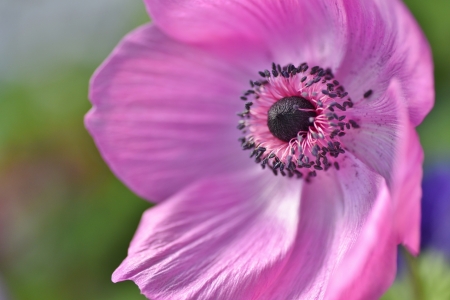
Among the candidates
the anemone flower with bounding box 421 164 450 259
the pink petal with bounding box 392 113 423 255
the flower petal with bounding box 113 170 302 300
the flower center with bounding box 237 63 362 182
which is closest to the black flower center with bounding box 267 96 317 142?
the flower center with bounding box 237 63 362 182

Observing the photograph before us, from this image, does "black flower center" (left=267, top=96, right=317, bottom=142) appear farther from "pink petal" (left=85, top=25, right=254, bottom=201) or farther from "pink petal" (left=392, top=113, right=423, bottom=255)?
"pink petal" (left=392, top=113, right=423, bottom=255)

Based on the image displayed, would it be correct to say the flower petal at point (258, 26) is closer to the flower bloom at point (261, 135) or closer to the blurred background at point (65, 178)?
the flower bloom at point (261, 135)

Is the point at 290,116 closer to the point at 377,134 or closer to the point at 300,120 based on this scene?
the point at 300,120

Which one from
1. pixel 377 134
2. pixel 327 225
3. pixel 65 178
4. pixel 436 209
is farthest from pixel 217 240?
pixel 65 178

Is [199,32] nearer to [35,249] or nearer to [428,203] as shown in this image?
[428,203]

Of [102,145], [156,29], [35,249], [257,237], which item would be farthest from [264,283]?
[35,249]

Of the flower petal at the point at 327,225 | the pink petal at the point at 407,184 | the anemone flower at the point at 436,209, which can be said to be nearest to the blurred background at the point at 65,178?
the anemone flower at the point at 436,209

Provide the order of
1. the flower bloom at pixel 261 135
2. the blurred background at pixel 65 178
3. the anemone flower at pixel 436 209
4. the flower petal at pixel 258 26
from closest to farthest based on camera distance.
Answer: the flower bloom at pixel 261 135 < the flower petal at pixel 258 26 < the anemone flower at pixel 436 209 < the blurred background at pixel 65 178
